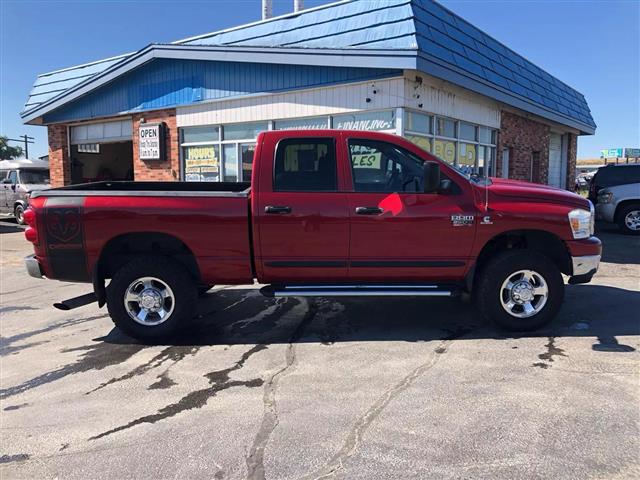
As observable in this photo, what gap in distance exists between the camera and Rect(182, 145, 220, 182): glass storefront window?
13.3 metres

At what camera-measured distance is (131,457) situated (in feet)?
9.96

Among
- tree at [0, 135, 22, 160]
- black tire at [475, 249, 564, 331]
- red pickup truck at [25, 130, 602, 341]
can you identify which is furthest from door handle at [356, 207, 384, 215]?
tree at [0, 135, 22, 160]

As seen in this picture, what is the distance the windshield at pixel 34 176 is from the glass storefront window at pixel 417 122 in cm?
1429

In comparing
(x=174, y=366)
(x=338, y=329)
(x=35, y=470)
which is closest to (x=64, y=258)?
(x=174, y=366)

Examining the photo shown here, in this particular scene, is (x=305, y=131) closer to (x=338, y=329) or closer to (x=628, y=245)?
(x=338, y=329)

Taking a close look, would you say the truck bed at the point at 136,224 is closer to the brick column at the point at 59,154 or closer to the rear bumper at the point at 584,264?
the rear bumper at the point at 584,264

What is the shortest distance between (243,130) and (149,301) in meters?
8.26

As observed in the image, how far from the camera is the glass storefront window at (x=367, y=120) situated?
10133 millimetres

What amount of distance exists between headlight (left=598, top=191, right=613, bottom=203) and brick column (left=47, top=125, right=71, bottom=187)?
649 inches

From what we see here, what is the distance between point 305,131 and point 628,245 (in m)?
9.30

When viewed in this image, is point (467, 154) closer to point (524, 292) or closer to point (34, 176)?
point (524, 292)

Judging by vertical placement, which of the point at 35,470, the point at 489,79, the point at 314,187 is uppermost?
the point at 489,79

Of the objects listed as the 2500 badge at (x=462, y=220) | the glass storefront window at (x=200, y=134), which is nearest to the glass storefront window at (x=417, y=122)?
the glass storefront window at (x=200, y=134)

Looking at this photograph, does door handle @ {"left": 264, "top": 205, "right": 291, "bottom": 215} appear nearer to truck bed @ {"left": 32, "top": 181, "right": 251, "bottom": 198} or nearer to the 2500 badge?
truck bed @ {"left": 32, "top": 181, "right": 251, "bottom": 198}
